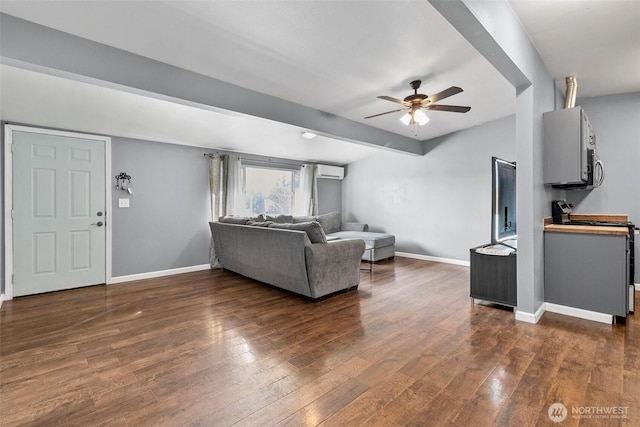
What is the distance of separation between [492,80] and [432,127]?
1829mm

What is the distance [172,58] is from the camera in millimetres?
2652

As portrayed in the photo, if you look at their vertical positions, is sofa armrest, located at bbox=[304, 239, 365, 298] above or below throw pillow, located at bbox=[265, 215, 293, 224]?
below

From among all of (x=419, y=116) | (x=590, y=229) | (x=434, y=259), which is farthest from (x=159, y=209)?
(x=590, y=229)

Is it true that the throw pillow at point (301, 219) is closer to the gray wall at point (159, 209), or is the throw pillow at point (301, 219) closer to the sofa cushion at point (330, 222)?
the sofa cushion at point (330, 222)

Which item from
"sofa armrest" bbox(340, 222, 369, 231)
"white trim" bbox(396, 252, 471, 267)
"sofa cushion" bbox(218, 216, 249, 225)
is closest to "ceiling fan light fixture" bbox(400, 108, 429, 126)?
"sofa cushion" bbox(218, 216, 249, 225)

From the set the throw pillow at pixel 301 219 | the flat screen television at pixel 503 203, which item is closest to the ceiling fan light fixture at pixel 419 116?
the flat screen television at pixel 503 203

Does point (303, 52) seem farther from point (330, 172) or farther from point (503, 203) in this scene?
point (330, 172)

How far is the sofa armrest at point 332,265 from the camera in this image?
3.43 meters

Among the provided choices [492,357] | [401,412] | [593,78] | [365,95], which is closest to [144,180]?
[365,95]

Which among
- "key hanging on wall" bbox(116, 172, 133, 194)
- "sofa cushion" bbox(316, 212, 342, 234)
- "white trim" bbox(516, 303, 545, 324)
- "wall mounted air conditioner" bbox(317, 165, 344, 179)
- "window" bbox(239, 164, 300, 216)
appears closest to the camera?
"white trim" bbox(516, 303, 545, 324)

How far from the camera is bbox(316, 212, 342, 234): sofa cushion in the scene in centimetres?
687

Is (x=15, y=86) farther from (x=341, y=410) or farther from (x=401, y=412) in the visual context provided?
(x=401, y=412)

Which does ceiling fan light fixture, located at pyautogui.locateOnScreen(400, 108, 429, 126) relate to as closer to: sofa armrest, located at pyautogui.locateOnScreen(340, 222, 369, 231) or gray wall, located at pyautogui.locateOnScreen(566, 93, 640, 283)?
gray wall, located at pyautogui.locateOnScreen(566, 93, 640, 283)

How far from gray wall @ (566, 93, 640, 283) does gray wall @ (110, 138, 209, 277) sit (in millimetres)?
5873
